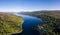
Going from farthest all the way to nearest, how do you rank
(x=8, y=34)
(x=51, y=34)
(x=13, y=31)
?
(x=13, y=31)
(x=8, y=34)
(x=51, y=34)

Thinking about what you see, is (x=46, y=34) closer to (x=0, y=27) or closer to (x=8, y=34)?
(x=8, y=34)

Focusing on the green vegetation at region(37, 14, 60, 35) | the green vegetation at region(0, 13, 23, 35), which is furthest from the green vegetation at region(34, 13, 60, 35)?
the green vegetation at region(0, 13, 23, 35)

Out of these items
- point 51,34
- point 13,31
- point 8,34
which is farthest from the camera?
point 13,31

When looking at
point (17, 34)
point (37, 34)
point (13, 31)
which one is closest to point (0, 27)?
point (13, 31)

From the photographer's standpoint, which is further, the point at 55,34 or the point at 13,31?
the point at 13,31

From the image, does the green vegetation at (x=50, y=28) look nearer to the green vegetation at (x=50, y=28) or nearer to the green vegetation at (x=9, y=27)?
the green vegetation at (x=50, y=28)

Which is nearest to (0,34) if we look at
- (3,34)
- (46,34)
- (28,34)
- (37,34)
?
(3,34)

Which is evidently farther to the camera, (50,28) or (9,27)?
(9,27)

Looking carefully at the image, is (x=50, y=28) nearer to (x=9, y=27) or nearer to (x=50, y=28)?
(x=50, y=28)

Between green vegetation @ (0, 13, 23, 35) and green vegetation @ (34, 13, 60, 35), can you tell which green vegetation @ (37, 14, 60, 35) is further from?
green vegetation @ (0, 13, 23, 35)

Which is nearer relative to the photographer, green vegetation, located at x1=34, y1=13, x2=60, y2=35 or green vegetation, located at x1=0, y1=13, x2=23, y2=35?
green vegetation, located at x1=34, y1=13, x2=60, y2=35

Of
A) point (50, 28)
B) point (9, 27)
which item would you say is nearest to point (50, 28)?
point (50, 28)
